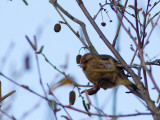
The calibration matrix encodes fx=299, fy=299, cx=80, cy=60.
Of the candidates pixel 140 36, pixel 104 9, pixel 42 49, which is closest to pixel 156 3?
pixel 140 36

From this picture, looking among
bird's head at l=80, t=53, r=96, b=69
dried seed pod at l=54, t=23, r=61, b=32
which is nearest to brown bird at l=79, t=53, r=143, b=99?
bird's head at l=80, t=53, r=96, b=69

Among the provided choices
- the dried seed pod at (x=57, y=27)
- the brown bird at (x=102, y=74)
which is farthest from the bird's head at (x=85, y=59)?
the dried seed pod at (x=57, y=27)

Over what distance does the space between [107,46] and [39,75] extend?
877mm

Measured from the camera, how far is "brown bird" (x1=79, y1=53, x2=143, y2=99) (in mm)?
1963

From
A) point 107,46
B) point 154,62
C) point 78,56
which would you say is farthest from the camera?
point 78,56

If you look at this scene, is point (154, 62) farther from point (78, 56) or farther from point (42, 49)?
Result: point (78, 56)

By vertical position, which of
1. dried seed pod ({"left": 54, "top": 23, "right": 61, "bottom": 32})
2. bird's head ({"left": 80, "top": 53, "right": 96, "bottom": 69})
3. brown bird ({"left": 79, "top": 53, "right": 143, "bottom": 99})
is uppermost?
dried seed pod ({"left": 54, "top": 23, "right": 61, "bottom": 32})

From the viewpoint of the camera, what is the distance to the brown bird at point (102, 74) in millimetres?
1963

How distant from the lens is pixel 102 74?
2.11 metres


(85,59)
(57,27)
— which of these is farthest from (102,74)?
(57,27)

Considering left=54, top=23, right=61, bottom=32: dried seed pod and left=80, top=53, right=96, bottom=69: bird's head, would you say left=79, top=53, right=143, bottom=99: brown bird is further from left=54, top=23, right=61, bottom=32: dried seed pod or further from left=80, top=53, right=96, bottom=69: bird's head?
left=54, top=23, right=61, bottom=32: dried seed pod

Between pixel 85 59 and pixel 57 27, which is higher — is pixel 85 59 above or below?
below

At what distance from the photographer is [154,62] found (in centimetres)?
161

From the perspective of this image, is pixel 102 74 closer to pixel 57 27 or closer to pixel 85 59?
pixel 85 59
